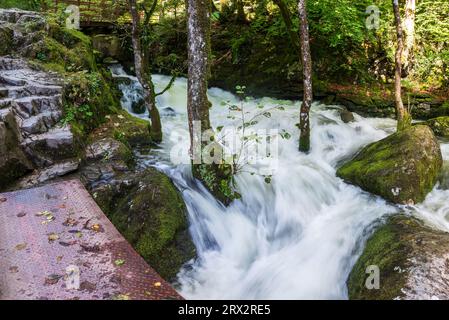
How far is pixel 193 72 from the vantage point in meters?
6.01

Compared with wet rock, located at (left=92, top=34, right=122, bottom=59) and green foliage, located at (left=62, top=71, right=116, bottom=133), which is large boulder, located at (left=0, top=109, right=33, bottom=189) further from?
wet rock, located at (left=92, top=34, right=122, bottom=59)

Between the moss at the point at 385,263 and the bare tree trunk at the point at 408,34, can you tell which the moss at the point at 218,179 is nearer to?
the moss at the point at 385,263

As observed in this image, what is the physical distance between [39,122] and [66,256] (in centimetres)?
363

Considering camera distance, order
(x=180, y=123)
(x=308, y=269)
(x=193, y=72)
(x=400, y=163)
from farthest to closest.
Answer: (x=180, y=123)
(x=400, y=163)
(x=193, y=72)
(x=308, y=269)

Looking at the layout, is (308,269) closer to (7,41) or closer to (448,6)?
(7,41)

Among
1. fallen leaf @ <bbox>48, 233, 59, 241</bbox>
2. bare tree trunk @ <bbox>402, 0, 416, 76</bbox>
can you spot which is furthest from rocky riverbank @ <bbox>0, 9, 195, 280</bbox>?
bare tree trunk @ <bbox>402, 0, 416, 76</bbox>

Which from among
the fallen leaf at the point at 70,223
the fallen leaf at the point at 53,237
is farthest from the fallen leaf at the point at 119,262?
the fallen leaf at the point at 70,223

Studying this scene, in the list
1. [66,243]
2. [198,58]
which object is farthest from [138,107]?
[66,243]

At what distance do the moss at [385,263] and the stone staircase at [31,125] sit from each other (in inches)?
183

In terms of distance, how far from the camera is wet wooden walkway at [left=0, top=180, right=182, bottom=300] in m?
3.17

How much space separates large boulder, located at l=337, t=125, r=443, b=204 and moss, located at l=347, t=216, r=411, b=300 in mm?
797
